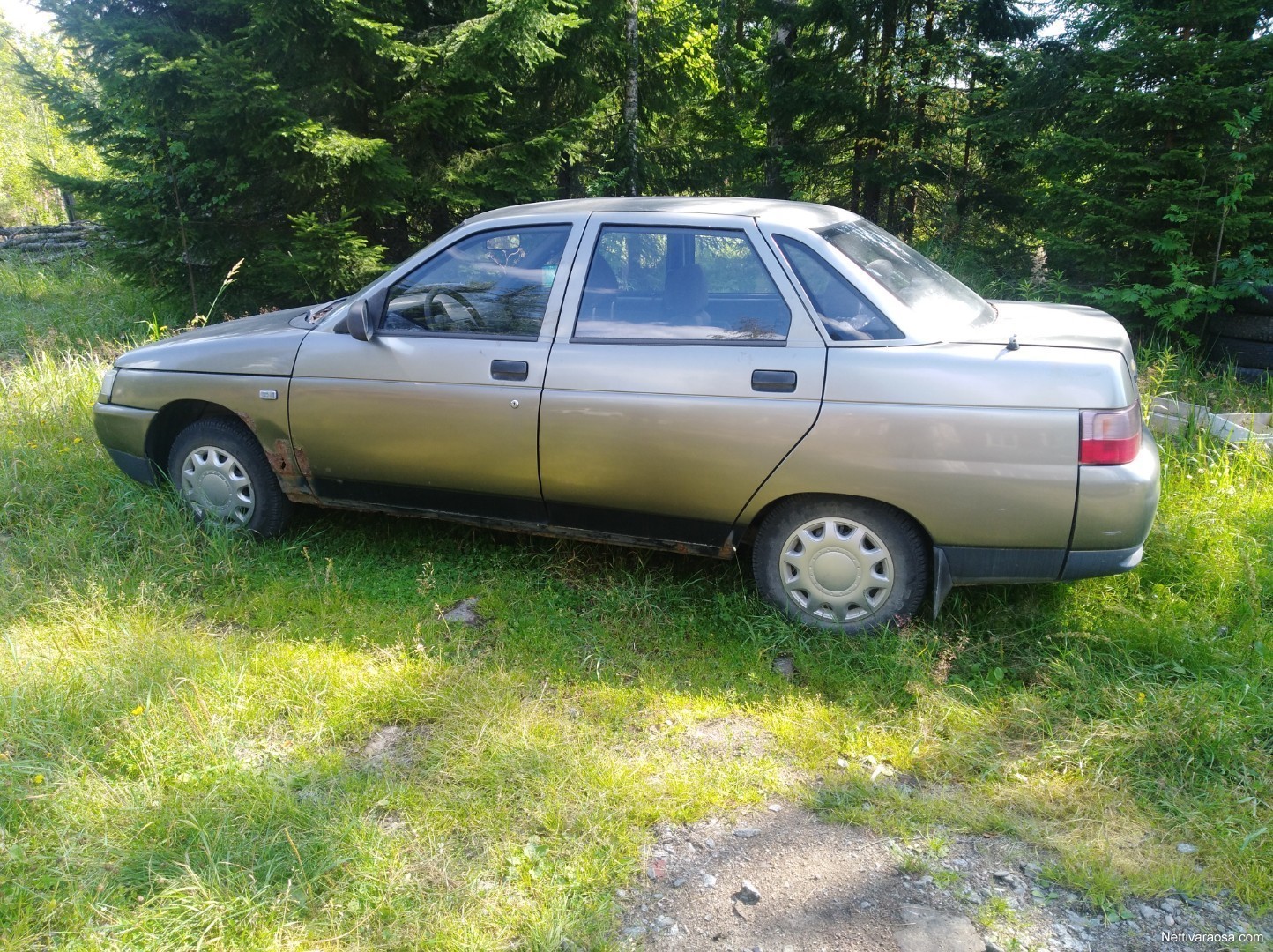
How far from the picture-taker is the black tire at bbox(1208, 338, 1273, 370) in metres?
6.54

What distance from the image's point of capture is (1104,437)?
3.22 m

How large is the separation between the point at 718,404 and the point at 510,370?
97 centimetres

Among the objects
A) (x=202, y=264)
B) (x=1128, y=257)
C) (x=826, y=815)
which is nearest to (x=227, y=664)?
(x=826, y=815)

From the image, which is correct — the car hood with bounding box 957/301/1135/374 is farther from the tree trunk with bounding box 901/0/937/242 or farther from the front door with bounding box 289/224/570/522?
the tree trunk with bounding box 901/0/937/242

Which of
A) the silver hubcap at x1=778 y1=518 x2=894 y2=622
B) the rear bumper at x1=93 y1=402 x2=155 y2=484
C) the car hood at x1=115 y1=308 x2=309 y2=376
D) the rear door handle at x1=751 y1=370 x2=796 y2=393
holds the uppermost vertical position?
the car hood at x1=115 y1=308 x2=309 y2=376

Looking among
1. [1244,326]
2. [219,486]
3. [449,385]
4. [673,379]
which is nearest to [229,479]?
[219,486]

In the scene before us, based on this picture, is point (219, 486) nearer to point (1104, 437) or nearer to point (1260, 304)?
point (1104, 437)

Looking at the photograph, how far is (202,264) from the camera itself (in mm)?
8398

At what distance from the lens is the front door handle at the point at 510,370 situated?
153 inches

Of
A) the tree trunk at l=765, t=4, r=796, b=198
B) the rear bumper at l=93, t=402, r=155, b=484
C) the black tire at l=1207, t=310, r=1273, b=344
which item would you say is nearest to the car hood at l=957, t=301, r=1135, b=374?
the black tire at l=1207, t=310, r=1273, b=344

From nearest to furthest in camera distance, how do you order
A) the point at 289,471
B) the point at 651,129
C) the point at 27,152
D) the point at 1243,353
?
the point at 289,471, the point at 1243,353, the point at 651,129, the point at 27,152

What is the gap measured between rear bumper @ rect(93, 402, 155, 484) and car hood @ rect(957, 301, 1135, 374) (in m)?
4.20

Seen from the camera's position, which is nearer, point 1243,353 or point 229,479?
point 229,479

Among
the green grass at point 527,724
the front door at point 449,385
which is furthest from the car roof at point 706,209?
the green grass at point 527,724
